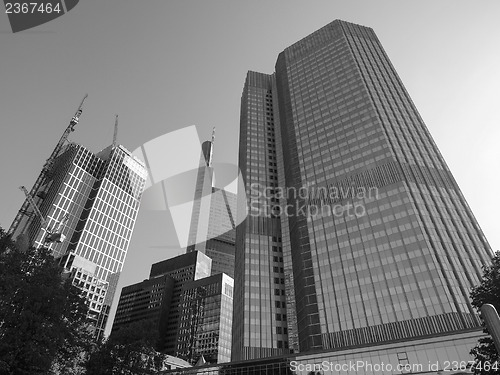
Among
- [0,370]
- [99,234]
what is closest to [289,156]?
[0,370]

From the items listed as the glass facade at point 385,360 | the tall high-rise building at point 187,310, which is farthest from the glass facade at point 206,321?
the glass facade at point 385,360

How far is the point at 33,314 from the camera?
858 inches

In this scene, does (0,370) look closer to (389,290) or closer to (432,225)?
(389,290)

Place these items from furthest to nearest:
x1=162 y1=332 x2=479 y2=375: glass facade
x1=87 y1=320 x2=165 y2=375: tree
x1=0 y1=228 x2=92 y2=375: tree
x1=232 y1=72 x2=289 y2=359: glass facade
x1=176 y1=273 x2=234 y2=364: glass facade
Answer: x1=176 y1=273 x2=234 y2=364: glass facade → x1=232 y1=72 x2=289 y2=359: glass facade → x1=162 y1=332 x2=479 y2=375: glass facade → x1=87 y1=320 x2=165 y2=375: tree → x1=0 y1=228 x2=92 y2=375: tree

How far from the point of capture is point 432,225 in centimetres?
7575

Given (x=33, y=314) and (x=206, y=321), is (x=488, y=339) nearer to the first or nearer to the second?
(x=33, y=314)

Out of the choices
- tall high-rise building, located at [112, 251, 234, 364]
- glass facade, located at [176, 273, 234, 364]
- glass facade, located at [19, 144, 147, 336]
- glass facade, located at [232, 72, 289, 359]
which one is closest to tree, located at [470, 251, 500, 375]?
glass facade, located at [232, 72, 289, 359]

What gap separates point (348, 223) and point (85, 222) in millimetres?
138854

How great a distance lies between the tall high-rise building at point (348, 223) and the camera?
68250 mm

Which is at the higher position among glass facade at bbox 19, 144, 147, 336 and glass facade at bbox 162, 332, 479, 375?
glass facade at bbox 19, 144, 147, 336

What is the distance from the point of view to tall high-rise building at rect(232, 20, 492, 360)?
68.2m

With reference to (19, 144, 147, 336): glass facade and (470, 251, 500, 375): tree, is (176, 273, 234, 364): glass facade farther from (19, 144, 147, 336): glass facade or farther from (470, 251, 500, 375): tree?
(470, 251, 500, 375): tree

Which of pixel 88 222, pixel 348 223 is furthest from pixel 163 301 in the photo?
pixel 348 223

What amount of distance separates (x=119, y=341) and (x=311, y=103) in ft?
327
